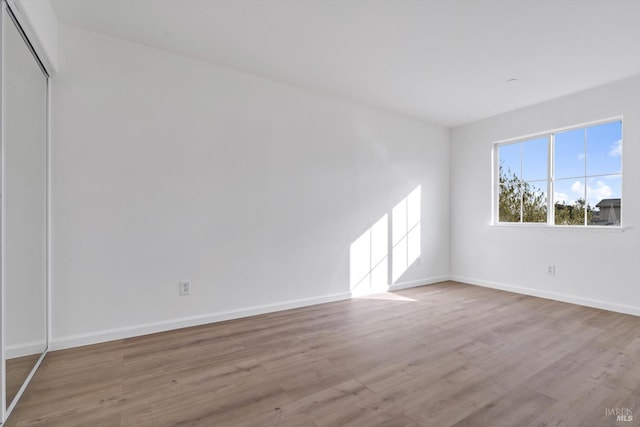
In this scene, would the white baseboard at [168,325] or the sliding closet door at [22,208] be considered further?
the white baseboard at [168,325]

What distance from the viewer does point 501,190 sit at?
4.62 metres

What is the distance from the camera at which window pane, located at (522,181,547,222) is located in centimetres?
416

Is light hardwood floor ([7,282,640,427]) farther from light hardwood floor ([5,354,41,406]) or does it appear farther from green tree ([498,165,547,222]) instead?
green tree ([498,165,547,222])

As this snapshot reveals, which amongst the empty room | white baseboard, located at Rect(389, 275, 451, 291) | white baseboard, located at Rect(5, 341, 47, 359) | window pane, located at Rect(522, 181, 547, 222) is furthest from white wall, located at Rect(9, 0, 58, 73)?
window pane, located at Rect(522, 181, 547, 222)

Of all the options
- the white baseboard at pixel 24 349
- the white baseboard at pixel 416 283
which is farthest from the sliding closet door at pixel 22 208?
the white baseboard at pixel 416 283

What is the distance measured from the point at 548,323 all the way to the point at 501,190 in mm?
2138

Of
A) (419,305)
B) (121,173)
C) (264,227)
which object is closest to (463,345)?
(419,305)

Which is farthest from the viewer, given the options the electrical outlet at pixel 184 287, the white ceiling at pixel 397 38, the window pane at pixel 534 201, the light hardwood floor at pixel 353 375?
the window pane at pixel 534 201

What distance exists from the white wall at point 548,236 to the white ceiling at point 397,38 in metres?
0.30

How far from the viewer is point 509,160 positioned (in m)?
4.54

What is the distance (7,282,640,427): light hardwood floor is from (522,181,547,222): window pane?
4.70 feet

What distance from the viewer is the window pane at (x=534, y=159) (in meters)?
4.16

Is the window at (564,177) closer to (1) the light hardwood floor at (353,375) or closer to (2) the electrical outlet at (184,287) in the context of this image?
(1) the light hardwood floor at (353,375)

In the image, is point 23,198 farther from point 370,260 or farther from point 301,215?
point 370,260
